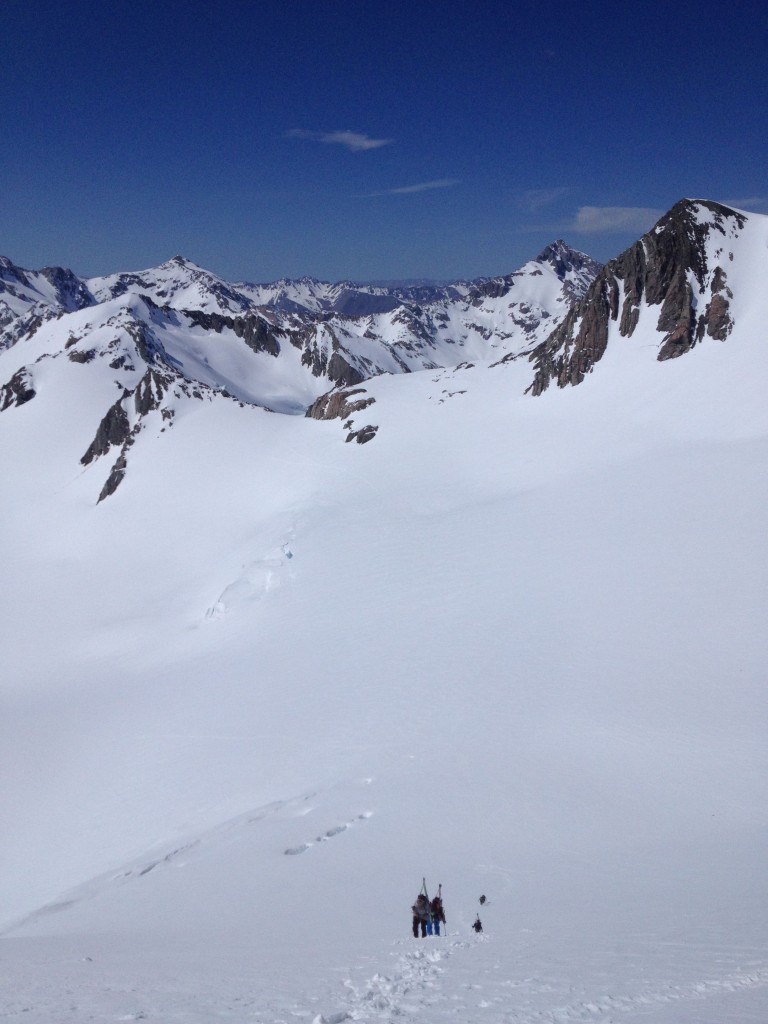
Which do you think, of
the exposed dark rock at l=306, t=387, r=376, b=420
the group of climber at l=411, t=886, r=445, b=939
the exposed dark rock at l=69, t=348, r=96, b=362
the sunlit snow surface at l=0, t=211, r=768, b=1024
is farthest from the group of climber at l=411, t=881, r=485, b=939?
the exposed dark rock at l=69, t=348, r=96, b=362

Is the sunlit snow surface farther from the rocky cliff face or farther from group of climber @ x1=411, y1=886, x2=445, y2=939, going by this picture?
the rocky cliff face

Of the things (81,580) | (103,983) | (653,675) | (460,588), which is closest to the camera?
(103,983)

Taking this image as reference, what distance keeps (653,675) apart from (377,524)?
948 inches

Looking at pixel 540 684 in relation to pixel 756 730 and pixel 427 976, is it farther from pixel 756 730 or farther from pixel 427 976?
pixel 427 976

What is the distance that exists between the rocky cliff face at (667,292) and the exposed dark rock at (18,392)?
76.0 meters

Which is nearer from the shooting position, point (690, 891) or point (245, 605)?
point (690, 891)

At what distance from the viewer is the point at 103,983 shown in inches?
350

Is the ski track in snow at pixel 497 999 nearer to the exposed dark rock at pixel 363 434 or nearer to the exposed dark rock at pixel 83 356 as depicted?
the exposed dark rock at pixel 363 434

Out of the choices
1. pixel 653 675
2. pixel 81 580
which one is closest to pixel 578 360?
pixel 653 675

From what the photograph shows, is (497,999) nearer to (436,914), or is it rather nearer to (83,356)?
(436,914)

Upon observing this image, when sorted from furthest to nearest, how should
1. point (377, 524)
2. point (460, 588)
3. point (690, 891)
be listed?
point (377, 524) < point (460, 588) < point (690, 891)

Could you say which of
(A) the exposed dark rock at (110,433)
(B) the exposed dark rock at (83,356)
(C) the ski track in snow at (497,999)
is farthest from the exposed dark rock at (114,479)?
(C) the ski track in snow at (497,999)

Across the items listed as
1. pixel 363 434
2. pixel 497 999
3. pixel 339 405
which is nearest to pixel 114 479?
pixel 339 405

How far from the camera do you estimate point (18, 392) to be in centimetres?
9662
